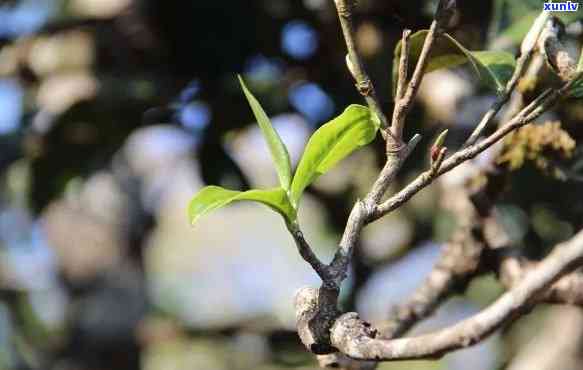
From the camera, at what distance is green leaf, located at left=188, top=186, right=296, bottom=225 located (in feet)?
2.01

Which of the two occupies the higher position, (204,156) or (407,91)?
(407,91)

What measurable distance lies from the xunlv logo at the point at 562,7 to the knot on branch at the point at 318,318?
1.02 feet

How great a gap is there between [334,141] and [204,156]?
0.75m

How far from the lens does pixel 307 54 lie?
1.39m

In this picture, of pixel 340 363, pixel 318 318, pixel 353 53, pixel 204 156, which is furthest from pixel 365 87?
pixel 204 156

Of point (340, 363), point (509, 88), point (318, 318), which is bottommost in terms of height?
point (340, 363)

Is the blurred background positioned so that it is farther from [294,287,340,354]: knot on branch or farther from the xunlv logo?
[294,287,340,354]: knot on branch

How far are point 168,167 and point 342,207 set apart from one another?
0.61 meters

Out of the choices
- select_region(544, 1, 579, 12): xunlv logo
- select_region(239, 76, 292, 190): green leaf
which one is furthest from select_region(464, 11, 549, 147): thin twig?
select_region(239, 76, 292, 190): green leaf

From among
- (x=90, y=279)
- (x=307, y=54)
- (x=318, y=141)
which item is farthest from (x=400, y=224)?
(x=318, y=141)

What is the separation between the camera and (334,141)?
69 cm

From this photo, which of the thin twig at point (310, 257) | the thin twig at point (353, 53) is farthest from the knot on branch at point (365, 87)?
the thin twig at point (310, 257)

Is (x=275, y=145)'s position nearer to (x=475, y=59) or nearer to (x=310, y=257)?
(x=310, y=257)

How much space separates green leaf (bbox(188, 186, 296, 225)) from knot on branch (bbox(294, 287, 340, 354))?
0.05 m
